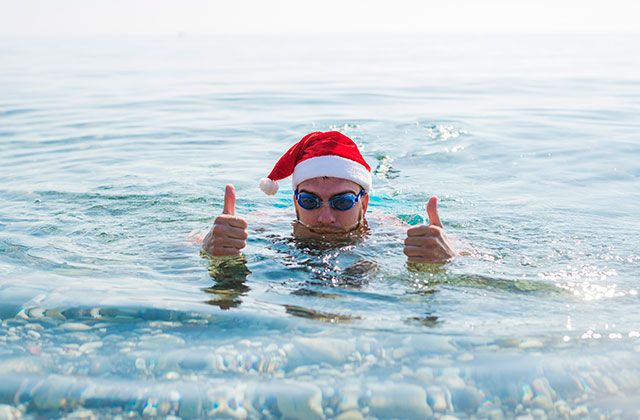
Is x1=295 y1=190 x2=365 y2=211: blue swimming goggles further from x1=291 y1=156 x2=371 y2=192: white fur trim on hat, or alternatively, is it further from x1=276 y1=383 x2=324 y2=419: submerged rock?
x1=276 y1=383 x2=324 y2=419: submerged rock

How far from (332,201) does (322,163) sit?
47cm

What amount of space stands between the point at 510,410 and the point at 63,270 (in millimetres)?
3301

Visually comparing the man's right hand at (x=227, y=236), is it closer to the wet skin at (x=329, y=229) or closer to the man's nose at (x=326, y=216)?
the wet skin at (x=329, y=229)

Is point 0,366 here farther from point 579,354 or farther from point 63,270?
point 579,354

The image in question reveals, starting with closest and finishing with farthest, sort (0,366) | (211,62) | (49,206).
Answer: (0,366), (49,206), (211,62)

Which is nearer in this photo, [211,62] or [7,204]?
[7,204]

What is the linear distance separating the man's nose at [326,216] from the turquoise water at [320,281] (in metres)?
0.22

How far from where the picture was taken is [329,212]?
5.81 m

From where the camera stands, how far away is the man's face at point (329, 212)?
581 centimetres

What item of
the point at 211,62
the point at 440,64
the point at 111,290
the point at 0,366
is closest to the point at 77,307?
the point at 111,290

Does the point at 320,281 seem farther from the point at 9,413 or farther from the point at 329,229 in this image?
the point at 9,413

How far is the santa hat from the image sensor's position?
6145 millimetres

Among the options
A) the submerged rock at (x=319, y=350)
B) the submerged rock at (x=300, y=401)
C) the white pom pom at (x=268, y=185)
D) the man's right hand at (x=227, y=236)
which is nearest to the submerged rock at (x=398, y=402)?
the submerged rock at (x=300, y=401)

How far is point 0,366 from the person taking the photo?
375 centimetres
